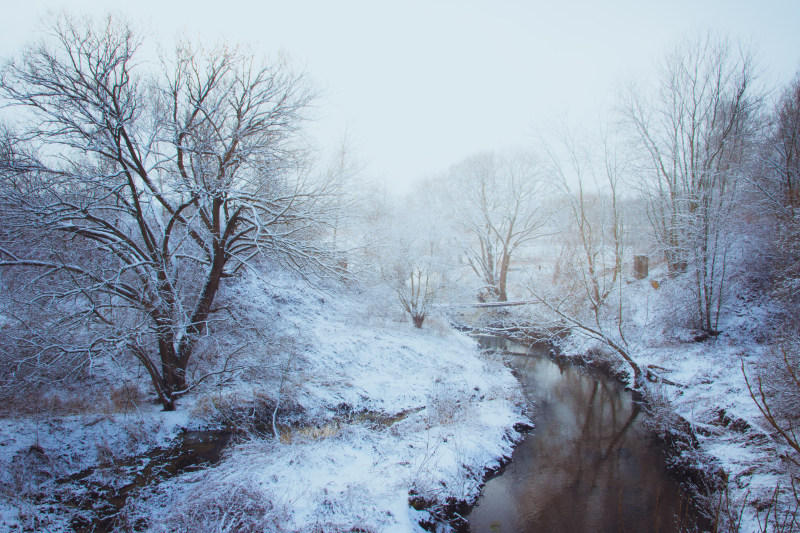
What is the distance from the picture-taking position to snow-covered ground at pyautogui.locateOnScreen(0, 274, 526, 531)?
5484 millimetres

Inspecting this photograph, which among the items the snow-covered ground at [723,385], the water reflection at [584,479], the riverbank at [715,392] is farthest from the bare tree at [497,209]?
the water reflection at [584,479]

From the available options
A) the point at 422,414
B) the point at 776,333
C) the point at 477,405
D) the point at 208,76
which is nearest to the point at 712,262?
the point at 776,333

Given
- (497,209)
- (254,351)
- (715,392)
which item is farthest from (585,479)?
(497,209)

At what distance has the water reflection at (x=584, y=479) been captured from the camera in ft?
21.8

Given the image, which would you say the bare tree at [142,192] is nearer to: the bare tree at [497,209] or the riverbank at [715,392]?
the riverbank at [715,392]

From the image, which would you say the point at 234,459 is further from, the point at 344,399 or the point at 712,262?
the point at 712,262

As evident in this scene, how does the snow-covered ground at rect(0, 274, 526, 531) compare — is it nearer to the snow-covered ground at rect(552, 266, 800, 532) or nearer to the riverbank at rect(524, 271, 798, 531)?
the riverbank at rect(524, 271, 798, 531)

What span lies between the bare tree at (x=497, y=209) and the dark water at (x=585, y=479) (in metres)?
12.5

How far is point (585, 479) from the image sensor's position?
25.8 ft

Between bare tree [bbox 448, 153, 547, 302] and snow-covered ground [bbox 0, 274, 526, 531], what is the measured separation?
12528 millimetres

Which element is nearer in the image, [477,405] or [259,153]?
[259,153]

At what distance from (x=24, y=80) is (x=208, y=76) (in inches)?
128

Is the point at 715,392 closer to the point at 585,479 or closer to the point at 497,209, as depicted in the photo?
the point at 585,479

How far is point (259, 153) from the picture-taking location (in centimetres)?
852
